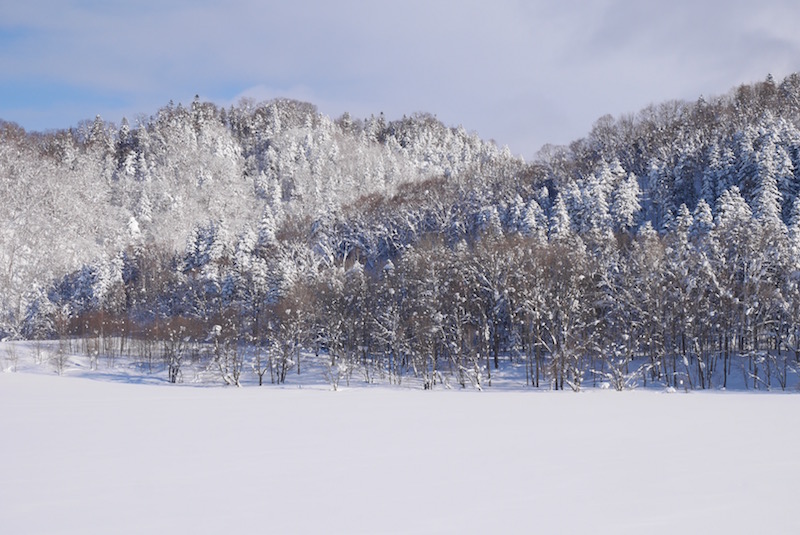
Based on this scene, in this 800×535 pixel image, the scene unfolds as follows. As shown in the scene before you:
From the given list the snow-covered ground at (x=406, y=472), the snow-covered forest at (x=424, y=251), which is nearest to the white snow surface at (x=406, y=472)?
the snow-covered ground at (x=406, y=472)

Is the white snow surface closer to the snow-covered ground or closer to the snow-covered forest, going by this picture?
the snow-covered ground

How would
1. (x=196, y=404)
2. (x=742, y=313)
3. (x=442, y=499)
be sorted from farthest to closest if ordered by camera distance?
(x=742, y=313) → (x=196, y=404) → (x=442, y=499)

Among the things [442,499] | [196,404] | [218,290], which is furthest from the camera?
[218,290]

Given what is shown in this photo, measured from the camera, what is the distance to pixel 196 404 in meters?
18.2

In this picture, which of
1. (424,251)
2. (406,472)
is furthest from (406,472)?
(424,251)

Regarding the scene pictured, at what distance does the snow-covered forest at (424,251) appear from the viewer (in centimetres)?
3969

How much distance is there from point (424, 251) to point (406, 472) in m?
42.9

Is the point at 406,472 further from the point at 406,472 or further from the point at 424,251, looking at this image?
the point at 424,251

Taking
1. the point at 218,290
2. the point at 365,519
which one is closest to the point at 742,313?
the point at 365,519

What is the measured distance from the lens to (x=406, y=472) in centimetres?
838

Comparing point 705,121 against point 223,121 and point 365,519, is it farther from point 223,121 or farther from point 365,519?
point 223,121

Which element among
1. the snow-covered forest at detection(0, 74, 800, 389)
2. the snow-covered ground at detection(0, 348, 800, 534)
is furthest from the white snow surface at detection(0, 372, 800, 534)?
the snow-covered forest at detection(0, 74, 800, 389)

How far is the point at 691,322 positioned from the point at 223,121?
505 ft

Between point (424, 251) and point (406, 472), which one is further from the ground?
point (424, 251)
